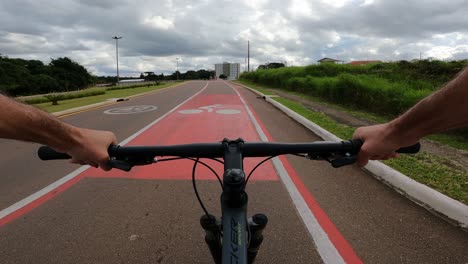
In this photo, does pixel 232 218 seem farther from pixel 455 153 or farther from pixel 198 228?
pixel 455 153

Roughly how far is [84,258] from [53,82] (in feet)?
233

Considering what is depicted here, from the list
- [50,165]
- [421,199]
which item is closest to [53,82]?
[50,165]

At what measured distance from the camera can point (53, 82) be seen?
64.2 meters

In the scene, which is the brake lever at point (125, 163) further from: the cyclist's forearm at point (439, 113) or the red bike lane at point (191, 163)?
the red bike lane at point (191, 163)

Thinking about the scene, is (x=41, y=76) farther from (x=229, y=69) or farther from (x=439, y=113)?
(x=229, y=69)

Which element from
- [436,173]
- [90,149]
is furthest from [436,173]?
[90,149]

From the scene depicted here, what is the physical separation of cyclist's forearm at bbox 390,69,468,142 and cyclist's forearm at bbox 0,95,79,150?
148cm

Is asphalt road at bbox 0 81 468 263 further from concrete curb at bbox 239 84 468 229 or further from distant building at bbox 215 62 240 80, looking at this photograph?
distant building at bbox 215 62 240 80

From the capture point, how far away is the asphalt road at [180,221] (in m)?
3.02

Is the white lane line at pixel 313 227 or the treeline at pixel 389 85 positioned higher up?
the treeline at pixel 389 85

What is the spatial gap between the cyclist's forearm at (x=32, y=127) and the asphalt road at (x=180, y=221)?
6.06 ft

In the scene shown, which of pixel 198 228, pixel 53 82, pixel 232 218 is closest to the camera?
pixel 232 218

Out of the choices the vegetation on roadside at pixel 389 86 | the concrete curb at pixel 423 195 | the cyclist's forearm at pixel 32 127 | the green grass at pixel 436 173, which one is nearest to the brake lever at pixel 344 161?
the cyclist's forearm at pixel 32 127

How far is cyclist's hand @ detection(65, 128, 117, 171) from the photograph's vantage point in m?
1.52
